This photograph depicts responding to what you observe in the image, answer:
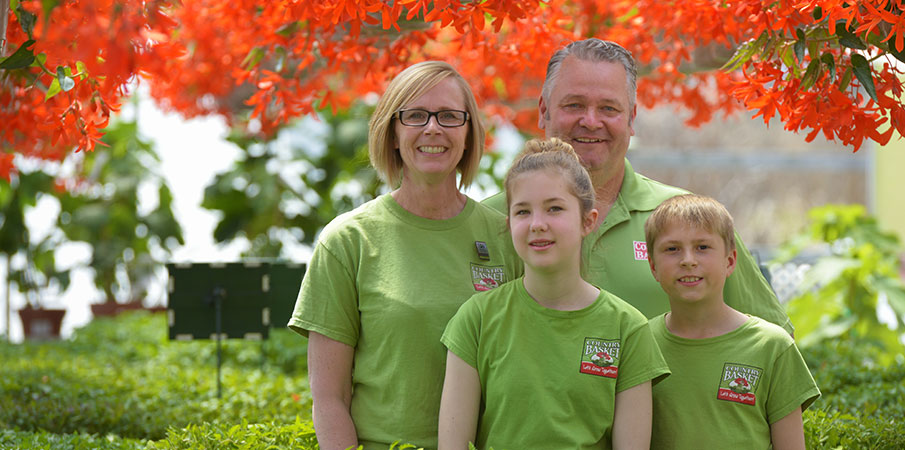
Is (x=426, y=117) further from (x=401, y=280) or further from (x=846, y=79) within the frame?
(x=846, y=79)

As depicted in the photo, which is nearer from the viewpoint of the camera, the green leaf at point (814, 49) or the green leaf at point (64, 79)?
the green leaf at point (64, 79)

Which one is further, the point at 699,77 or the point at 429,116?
the point at 699,77

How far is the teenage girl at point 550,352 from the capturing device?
253 centimetres

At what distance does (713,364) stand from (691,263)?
1.01ft

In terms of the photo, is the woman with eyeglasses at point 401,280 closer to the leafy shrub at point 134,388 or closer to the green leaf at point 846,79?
the green leaf at point 846,79

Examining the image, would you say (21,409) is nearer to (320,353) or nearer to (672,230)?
(320,353)

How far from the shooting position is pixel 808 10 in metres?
3.03

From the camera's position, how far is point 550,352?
8.46 ft

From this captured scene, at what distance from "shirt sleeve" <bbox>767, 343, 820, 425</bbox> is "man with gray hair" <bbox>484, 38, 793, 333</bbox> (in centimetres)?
36

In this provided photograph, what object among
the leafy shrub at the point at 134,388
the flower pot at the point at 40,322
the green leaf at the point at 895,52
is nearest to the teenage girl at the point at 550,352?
the green leaf at the point at 895,52

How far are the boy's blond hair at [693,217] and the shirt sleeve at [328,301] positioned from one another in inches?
36.8

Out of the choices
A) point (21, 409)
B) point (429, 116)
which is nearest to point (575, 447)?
point (429, 116)

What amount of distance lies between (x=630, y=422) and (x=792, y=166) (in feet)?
50.3

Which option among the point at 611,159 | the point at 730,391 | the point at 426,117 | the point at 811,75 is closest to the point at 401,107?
A: the point at 426,117
